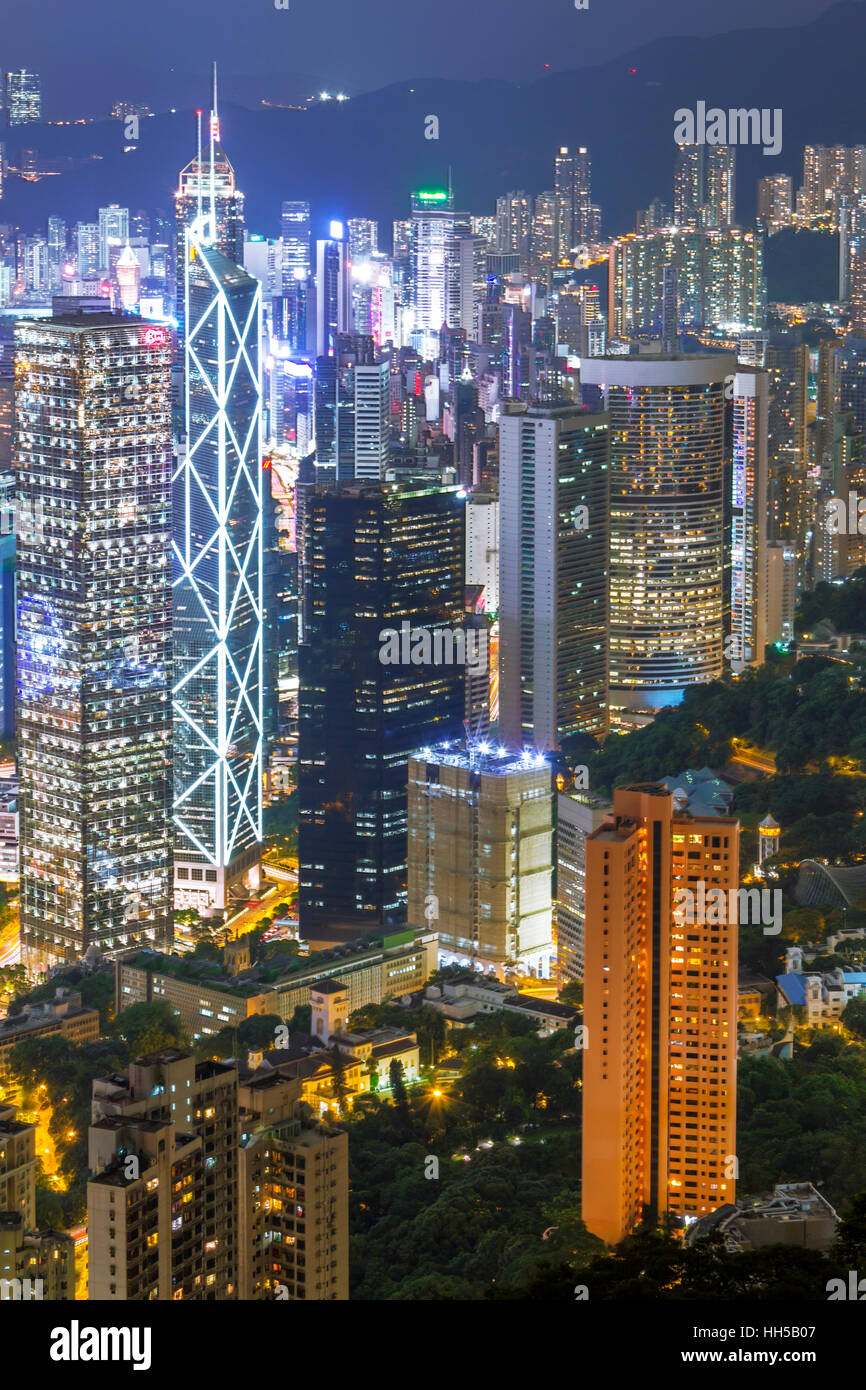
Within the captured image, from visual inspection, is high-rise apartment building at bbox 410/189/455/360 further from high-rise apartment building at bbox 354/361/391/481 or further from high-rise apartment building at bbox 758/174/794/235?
high-rise apartment building at bbox 354/361/391/481

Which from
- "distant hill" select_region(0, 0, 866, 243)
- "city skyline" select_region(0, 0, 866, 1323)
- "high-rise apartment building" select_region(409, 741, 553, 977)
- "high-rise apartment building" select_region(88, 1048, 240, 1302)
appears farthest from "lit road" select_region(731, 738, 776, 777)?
"high-rise apartment building" select_region(88, 1048, 240, 1302)

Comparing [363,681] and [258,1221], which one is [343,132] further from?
[258,1221]

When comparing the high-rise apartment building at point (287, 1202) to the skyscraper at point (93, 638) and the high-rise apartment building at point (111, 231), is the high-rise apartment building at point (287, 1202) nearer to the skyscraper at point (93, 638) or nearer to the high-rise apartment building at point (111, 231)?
the skyscraper at point (93, 638)

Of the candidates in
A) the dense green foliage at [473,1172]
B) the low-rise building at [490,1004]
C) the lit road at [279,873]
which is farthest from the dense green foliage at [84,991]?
the lit road at [279,873]

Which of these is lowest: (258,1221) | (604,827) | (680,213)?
(258,1221)

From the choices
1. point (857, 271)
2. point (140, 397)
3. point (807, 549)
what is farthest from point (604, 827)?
point (857, 271)
